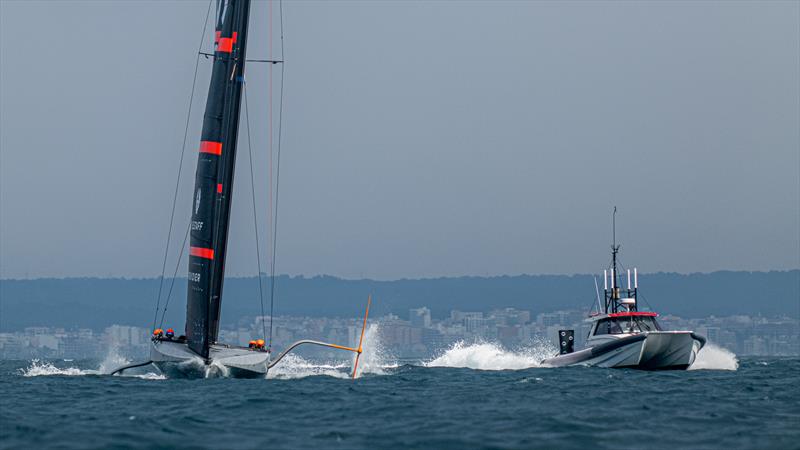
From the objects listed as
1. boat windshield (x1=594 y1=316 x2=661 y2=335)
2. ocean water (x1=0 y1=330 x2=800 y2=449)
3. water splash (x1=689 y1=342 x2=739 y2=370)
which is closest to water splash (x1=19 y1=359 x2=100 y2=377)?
ocean water (x1=0 y1=330 x2=800 y2=449)

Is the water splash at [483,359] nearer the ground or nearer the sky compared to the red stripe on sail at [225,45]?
nearer the ground

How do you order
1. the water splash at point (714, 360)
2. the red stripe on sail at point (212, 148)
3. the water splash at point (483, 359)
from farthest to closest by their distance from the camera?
the water splash at point (483, 359) → the water splash at point (714, 360) → the red stripe on sail at point (212, 148)

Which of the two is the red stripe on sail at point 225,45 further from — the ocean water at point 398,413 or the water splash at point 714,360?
the water splash at point 714,360

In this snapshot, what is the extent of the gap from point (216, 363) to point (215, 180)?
6.80 metres

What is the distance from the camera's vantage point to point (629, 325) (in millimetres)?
50062

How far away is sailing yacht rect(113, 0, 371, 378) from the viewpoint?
36.8 metres

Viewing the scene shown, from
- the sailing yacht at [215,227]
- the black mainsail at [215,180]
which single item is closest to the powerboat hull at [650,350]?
the sailing yacht at [215,227]

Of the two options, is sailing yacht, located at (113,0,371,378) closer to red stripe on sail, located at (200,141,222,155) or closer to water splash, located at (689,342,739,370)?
red stripe on sail, located at (200,141,222,155)

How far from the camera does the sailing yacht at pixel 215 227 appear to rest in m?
36.8

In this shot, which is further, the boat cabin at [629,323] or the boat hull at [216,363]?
the boat cabin at [629,323]

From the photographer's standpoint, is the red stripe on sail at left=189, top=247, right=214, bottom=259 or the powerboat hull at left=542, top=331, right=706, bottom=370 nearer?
the red stripe on sail at left=189, top=247, right=214, bottom=259

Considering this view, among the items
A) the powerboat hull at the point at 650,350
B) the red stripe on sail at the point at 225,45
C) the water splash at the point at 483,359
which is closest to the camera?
the red stripe on sail at the point at 225,45

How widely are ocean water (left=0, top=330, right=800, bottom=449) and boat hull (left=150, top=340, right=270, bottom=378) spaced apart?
61 cm

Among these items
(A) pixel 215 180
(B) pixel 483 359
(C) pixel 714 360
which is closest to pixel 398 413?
(A) pixel 215 180
